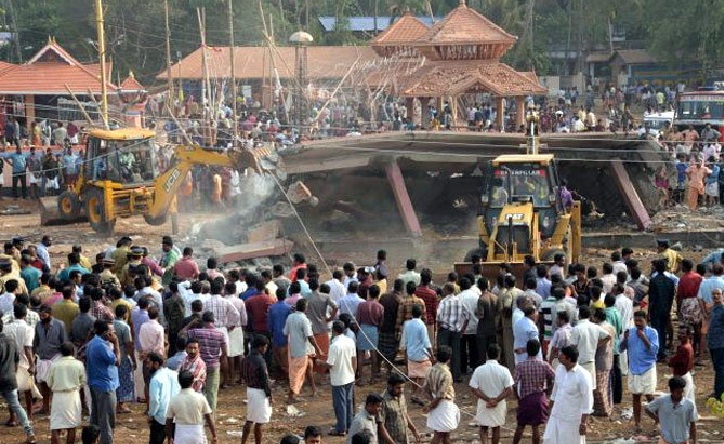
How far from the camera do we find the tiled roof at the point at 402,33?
46.9 m

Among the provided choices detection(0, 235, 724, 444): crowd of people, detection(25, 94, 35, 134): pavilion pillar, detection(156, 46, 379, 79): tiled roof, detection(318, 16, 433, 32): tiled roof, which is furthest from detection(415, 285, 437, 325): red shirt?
detection(318, 16, 433, 32): tiled roof

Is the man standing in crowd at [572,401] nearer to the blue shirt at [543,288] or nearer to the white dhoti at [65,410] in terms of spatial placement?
the blue shirt at [543,288]

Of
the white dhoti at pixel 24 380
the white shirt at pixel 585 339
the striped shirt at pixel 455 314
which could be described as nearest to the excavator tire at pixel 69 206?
the white dhoti at pixel 24 380

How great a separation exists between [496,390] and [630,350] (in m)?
2.09

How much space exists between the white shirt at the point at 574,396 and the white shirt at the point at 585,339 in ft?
5.71

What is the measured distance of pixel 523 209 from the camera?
2167 centimetres

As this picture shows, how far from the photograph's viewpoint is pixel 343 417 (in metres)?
15.0

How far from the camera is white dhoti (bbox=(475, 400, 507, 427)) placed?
45.3ft

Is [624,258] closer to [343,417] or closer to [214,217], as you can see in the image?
[343,417]

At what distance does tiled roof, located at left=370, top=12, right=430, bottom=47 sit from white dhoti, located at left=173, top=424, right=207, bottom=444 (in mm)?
34715

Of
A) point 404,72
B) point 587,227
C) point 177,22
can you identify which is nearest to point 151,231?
point 587,227

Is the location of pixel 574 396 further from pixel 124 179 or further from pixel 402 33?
pixel 402 33

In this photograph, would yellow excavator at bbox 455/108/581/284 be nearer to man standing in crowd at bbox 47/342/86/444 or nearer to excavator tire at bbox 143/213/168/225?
man standing in crowd at bbox 47/342/86/444

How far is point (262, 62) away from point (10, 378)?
1570 inches
